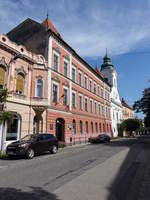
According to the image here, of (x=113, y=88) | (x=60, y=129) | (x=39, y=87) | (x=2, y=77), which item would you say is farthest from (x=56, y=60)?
(x=113, y=88)

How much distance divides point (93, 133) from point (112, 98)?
20779 mm

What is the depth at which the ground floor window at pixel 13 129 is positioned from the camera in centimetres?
1686

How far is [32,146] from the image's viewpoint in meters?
12.7

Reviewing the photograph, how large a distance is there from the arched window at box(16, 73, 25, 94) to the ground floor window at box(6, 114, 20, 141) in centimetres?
266

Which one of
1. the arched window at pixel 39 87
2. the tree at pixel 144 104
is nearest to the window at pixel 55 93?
the arched window at pixel 39 87

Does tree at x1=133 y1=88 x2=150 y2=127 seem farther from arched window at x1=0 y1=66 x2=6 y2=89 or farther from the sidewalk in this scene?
the sidewalk

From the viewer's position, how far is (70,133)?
25.7 metres

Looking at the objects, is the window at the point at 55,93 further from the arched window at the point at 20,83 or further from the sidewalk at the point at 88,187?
the sidewalk at the point at 88,187

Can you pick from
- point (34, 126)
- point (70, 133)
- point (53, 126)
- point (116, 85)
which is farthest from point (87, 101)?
point (116, 85)

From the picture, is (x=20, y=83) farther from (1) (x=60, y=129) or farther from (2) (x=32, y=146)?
(1) (x=60, y=129)

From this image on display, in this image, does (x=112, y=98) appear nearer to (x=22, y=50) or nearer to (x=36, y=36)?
(x=36, y=36)

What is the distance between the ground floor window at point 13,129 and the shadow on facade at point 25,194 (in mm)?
11892

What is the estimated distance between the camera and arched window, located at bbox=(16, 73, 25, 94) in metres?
18.4

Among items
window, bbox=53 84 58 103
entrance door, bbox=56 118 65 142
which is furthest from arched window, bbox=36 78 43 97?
entrance door, bbox=56 118 65 142
